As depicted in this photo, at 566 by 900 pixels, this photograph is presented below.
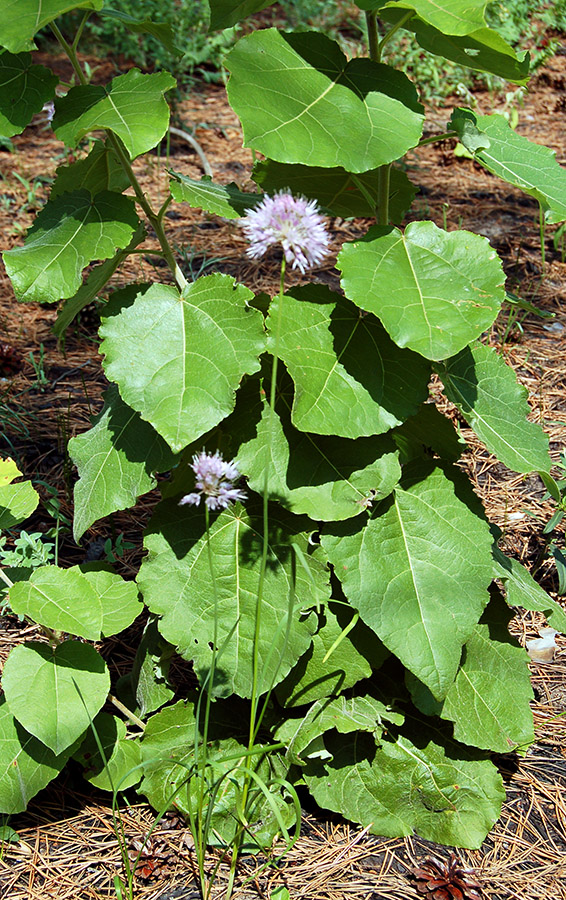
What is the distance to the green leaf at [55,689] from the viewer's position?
66.2 inches

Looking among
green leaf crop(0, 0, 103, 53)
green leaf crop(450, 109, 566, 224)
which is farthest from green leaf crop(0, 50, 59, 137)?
green leaf crop(450, 109, 566, 224)

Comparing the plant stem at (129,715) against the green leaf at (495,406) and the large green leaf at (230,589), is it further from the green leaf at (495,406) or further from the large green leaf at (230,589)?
the green leaf at (495,406)

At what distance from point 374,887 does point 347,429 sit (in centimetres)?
107

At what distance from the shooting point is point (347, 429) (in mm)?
1604

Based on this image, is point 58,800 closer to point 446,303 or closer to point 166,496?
point 166,496

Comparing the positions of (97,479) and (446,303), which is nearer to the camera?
(446,303)

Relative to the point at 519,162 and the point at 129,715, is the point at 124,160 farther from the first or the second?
the point at 129,715

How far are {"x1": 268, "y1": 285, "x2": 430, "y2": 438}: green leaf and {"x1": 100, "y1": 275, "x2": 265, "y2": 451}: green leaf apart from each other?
0.09m

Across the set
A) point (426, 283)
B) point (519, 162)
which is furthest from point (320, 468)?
point (519, 162)

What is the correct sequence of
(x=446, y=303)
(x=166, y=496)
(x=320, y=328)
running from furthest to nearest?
(x=166, y=496), (x=320, y=328), (x=446, y=303)

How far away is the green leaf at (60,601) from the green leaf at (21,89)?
978mm

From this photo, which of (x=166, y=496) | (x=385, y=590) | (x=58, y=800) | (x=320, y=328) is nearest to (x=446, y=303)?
(x=320, y=328)

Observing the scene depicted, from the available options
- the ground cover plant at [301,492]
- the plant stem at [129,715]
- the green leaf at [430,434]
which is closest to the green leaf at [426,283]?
the ground cover plant at [301,492]

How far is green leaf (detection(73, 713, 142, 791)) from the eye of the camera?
6.24 ft
